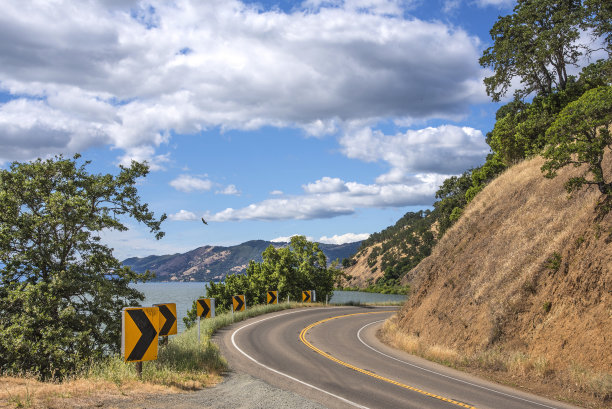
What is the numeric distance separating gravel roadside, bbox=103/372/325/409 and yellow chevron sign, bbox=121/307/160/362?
Answer: 125 cm

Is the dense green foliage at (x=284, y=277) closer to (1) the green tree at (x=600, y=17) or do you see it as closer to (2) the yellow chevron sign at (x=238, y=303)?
(2) the yellow chevron sign at (x=238, y=303)

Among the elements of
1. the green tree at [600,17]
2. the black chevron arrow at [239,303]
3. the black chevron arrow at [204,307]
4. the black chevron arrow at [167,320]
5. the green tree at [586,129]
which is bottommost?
the black chevron arrow at [239,303]

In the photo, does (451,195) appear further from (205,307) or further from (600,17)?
(205,307)

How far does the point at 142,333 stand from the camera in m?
9.91

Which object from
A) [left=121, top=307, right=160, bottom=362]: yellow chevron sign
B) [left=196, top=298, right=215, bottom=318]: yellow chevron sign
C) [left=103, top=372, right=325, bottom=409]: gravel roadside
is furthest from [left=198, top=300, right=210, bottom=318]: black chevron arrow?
[left=121, top=307, right=160, bottom=362]: yellow chevron sign

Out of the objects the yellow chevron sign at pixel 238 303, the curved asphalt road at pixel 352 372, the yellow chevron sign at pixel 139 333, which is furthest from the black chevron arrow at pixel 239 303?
the yellow chevron sign at pixel 139 333

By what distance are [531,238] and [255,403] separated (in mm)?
17064

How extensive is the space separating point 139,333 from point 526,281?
602 inches

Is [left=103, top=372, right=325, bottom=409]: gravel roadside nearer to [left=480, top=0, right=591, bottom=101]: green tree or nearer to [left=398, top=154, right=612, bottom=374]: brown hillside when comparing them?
[left=398, top=154, right=612, bottom=374]: brown hillside

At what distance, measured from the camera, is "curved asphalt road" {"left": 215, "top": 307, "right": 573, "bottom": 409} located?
11852 mm

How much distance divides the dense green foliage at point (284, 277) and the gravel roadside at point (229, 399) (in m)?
38.7

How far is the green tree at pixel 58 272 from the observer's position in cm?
1330

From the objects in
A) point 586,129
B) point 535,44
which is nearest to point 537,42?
point 535,44

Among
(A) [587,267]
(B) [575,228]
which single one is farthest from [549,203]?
(A) [587,267]
